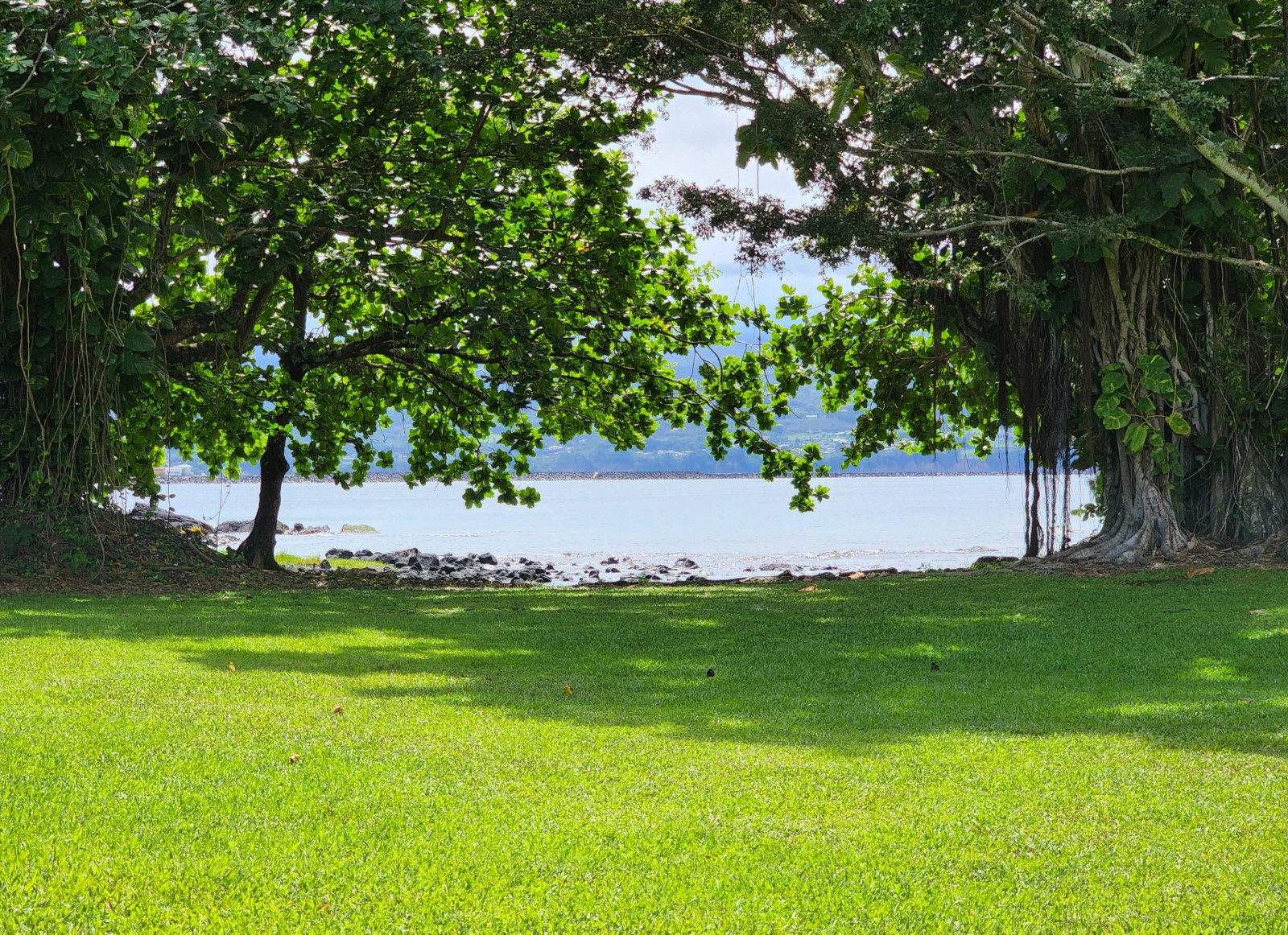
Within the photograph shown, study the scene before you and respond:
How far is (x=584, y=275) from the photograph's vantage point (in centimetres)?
1642

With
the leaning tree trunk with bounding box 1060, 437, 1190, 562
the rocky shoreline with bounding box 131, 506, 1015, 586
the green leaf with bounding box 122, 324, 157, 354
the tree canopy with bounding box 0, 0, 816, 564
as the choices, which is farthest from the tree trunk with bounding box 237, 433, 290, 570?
the leaning tree trunk with bounding box 1060, 437, 1190, 562

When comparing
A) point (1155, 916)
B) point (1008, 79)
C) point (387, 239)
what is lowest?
point (1155, 916)

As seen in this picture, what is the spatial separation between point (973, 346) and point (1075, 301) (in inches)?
74.2

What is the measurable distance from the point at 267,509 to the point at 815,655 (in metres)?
12.4

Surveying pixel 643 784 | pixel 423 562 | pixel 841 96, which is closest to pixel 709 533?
pixel 423 562

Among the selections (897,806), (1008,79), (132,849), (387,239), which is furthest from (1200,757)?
(387,239)

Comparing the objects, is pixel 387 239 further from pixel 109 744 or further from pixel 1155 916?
pixel 1155 916

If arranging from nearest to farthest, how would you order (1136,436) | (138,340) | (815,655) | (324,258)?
(815,655) < (138,340) < (1136,436) < (324,258)

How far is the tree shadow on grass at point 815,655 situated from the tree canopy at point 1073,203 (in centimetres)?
296

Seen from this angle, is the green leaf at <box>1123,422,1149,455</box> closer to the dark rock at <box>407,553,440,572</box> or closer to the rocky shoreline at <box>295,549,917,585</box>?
the rocky shoreline at <box>295,549,917,585</box>

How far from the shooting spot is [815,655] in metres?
7.56

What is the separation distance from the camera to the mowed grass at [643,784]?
3.18 m

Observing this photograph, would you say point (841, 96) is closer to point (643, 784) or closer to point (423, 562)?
point (643, 784)

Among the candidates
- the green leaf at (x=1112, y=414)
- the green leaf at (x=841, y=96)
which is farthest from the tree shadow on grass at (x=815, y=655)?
the green leaf at (x=841, y=96)
